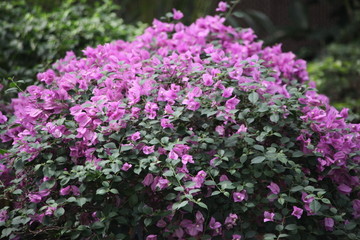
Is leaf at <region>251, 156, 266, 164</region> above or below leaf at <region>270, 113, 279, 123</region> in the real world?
below

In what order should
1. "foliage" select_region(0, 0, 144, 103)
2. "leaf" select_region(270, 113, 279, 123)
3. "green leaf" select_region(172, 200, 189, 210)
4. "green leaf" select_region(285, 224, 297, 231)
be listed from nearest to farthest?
"green leaf" select_region(172, 200, 189, 210) → "green leaf" select_region(285, 224, 297, 231) → "leaf" select_region(270, 113, 279, 123) → "foliage" select_region(0, 0, 144, 103)

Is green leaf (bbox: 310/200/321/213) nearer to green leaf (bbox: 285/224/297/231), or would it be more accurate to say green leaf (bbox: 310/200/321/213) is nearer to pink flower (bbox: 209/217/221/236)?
green leaf (bbox: 285/224/297/231)

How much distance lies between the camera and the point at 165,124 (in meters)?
1.80

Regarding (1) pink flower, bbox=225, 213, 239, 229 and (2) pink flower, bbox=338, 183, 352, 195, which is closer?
(1) pink flower, bbox=225, 213, 239, 229

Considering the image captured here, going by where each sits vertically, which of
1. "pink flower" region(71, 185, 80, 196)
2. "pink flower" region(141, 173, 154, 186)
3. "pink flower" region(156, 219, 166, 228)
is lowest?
"pink flower" region(156, 219, 166, 228)

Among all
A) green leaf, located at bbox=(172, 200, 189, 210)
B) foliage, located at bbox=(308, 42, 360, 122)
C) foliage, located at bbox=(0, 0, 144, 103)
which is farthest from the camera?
foliage, located at bbox=(308, 42, 360, 122)

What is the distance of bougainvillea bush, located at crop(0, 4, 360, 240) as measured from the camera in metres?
1.74

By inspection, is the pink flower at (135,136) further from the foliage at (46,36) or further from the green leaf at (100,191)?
the foliage at (46,36)

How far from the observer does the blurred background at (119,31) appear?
3.09m

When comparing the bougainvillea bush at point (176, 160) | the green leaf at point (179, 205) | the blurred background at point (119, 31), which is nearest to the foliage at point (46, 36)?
the blurred background at point (119, 31)

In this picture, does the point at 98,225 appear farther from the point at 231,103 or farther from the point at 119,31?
the point at 119,31

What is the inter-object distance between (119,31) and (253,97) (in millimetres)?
1610

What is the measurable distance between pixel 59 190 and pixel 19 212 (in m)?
0.16

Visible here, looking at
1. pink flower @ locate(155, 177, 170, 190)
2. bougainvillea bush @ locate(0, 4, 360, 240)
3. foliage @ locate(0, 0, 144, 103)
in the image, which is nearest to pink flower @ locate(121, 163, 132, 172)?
bougainvillea bush @ locate(0, 4, 360, 240)
